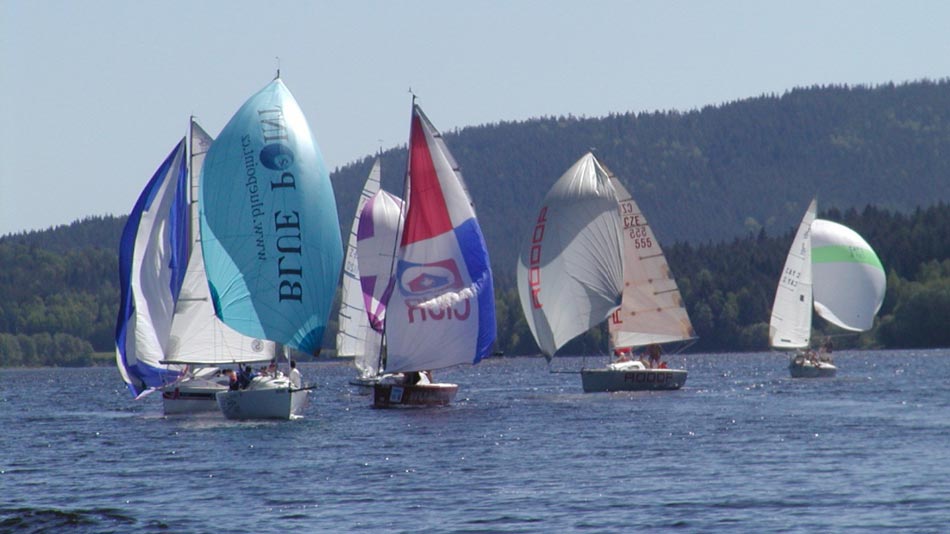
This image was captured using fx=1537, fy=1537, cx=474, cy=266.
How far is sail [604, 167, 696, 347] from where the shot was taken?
66.6 meters

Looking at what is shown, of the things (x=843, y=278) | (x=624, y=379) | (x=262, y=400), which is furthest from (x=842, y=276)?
(x=262, y=400)

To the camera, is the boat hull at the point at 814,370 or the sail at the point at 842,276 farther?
the sail at the point at 842,276

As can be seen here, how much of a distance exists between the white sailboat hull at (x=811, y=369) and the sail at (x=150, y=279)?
1462 inches

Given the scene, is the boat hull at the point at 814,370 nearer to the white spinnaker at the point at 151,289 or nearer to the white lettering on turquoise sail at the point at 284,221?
the white spinnaker at the point at 151,289

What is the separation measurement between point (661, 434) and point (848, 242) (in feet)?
212

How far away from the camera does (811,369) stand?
82188 mm

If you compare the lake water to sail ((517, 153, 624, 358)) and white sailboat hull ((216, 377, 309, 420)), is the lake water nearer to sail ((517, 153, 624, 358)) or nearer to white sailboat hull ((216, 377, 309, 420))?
white sailboat hull ((216, 377, 309, 420))

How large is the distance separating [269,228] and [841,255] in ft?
206

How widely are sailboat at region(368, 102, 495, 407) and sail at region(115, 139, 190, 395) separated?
10.2 m

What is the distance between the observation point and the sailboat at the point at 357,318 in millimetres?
68562

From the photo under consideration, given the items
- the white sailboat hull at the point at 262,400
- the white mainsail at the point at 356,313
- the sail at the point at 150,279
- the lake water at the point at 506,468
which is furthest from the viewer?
the white mainsail at the point at 356,313

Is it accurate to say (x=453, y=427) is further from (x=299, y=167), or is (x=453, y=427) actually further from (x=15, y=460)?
(x=15, y=460)

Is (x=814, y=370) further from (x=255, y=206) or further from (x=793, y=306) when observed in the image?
(x=255, y=206)

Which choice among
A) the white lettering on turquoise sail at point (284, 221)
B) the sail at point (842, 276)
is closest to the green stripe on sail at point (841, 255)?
the sail at point (842, 276)
